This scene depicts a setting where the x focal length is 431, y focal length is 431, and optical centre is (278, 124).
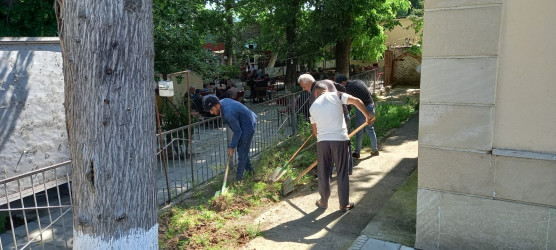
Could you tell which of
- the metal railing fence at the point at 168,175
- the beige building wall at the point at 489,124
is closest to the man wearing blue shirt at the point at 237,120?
the metal railing fence at the point at 168,175

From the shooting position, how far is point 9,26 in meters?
8.30

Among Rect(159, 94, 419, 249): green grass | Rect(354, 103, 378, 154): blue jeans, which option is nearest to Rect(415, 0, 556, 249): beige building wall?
Rect(159, 94, 419, 249): green grass

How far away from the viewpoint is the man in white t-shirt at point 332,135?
5195mm

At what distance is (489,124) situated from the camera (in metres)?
3.71

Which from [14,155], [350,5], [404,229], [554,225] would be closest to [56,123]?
[14,155]

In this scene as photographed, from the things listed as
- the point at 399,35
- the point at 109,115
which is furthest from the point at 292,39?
the point at 109,115

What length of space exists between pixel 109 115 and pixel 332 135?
326 centimetres

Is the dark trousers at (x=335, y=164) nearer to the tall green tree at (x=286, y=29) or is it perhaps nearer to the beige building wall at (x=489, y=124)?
the beige building wall at (x=489, y=124)

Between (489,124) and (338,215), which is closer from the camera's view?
(489,124)

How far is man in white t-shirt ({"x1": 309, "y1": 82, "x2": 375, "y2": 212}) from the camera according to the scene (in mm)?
5195

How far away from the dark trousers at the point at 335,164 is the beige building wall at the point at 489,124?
1.32 meters

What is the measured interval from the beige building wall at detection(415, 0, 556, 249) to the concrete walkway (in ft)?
2.62

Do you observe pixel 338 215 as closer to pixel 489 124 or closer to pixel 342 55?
pixel 489 124

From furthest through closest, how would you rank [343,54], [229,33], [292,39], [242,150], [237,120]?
[292,39] < [229,33] < [343,54] < [242,150] < [237,120]
